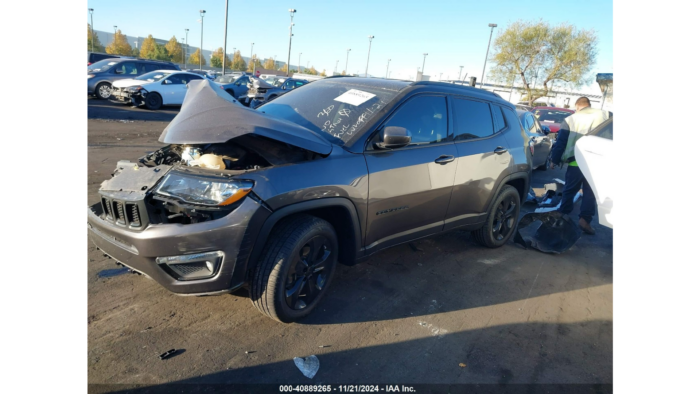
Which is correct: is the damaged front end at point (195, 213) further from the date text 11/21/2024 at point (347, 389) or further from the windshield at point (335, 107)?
the date text 11/21/2024 at point (347, 389)

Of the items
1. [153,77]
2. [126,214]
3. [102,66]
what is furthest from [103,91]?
[126,214]

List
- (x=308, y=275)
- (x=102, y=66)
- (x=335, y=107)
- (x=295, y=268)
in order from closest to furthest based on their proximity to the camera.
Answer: (x=295, y=268), (x=308, y=275), (x=335, y=107), (x=102, y=66)

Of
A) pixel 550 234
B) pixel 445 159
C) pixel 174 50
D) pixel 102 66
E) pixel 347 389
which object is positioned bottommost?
pixel 347 389

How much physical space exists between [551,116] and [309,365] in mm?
18672

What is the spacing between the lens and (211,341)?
274 centimetres

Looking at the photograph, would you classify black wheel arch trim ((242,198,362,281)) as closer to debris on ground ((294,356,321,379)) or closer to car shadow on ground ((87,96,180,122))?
debris on ground ((294,356,321,379))

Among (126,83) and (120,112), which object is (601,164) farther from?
(126,83)

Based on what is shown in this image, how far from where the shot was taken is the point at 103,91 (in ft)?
52.0

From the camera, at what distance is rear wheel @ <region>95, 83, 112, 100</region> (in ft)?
51.6
